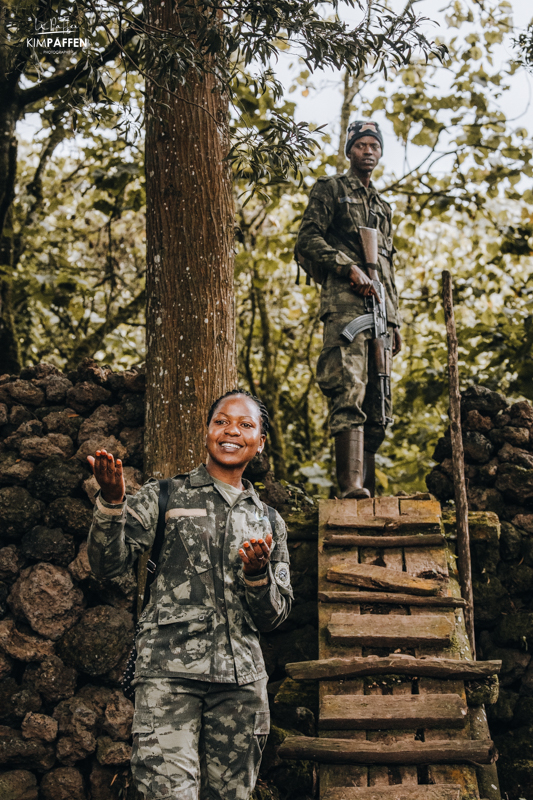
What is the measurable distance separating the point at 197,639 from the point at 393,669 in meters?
1.43

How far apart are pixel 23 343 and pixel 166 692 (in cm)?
731

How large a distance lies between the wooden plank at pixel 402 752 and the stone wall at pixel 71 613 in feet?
2.56

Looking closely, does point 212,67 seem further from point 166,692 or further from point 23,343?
point 23,343

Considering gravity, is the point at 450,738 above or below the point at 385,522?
Answer: below

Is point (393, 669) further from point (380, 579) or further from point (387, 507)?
point (387, 507)

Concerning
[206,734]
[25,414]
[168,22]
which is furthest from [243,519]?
[168,22]

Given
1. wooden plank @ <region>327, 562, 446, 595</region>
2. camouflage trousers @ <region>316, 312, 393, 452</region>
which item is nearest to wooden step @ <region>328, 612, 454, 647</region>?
wooden plank @ <region>327, 562, 446, 595</region>

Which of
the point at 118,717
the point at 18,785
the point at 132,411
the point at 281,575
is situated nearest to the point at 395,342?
the point at 132,411

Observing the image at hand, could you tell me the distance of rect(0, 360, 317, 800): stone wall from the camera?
3.98 meters

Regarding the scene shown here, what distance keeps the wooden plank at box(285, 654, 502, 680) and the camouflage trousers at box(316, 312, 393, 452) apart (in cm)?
169

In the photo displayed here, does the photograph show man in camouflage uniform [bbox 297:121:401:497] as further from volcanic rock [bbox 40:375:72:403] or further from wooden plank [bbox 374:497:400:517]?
volcanic rock [bbox 40:375:72:403]

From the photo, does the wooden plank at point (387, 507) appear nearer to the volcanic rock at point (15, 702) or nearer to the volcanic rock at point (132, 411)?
the volcanic rock at point (132, 411)

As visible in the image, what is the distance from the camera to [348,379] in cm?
488

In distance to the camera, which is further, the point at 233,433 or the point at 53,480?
the point at 53,480
